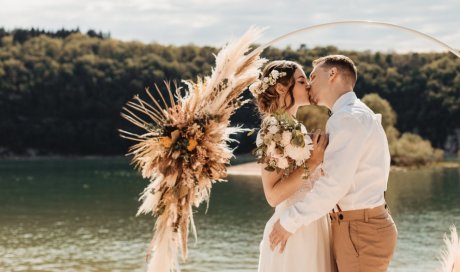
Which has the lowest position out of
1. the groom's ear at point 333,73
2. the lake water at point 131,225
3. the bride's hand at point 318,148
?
the lake water at point 131,225

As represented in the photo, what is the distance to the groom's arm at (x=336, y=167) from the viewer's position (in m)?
4.12

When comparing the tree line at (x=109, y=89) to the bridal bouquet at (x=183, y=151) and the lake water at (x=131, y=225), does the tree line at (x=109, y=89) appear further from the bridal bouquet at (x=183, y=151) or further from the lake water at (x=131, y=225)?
the bridal bouquet at (x=183, y=151)

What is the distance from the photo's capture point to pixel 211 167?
504 centimetres

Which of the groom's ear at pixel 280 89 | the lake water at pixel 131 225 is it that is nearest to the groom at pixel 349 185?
the groom's ear at pixel 280 89

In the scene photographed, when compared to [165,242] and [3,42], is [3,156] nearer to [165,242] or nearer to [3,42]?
[3,42]

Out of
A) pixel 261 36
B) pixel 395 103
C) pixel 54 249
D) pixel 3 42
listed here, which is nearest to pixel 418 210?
pixel 54 249

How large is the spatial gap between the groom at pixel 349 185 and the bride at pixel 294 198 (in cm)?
13

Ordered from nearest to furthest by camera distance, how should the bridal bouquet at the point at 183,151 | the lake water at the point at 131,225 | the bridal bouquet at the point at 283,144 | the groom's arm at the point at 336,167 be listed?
the groom's arm at the point at 336,167 → the bridal bouquet at the point at 283,144 → the bridal bouquet at the point at 183,151 → the lake water at the point at 131,225

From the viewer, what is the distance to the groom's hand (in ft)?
14.3

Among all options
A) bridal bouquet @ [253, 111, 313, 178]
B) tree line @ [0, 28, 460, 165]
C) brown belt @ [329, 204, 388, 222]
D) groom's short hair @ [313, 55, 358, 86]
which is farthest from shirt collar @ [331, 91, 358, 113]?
tree line @ [0, 28, 460, 165]

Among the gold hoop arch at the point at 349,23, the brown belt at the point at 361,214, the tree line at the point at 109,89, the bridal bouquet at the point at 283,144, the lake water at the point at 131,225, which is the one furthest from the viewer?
the tree line at the point at 109,89

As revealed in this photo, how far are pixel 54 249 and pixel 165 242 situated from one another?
20.2 metres

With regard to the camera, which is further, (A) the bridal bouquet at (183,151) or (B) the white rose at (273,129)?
(A) the bridal bouquet at (183,151)

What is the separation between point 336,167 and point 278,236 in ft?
1.91
